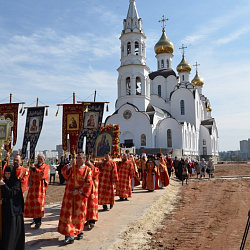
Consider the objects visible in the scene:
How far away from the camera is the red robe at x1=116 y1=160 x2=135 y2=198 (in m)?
9.99

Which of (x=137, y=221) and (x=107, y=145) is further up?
(x=107, y=145)

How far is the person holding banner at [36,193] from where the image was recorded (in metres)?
6.38

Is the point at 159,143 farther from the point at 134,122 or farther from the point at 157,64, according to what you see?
the point at 157,64

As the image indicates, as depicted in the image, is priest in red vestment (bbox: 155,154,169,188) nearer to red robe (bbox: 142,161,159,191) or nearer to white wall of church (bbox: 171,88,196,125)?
red robe (bbox: 142,161,159,191)

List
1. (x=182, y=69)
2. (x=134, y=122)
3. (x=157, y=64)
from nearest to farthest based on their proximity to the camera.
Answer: (x=134, y=122), (x=157, y=64), (x=182, y=69)

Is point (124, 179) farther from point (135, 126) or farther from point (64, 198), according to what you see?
point (135, 126)

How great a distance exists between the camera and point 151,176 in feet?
41.0

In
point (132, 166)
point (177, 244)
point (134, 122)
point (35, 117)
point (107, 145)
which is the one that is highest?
point (134, 122)

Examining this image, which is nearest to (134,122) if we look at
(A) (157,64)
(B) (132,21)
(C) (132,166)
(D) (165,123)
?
(D) (165,123)

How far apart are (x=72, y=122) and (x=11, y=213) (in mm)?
5755

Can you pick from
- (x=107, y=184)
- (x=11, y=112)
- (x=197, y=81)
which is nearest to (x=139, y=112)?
(x=11, y=112)

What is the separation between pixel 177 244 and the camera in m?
5.57

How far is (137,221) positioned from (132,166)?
11.7 ft

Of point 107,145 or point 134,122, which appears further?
point 134,122
